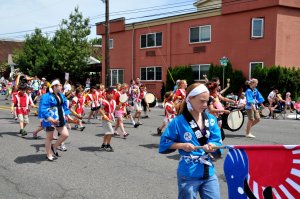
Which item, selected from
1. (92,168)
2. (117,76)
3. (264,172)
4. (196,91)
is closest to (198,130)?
(196,91)

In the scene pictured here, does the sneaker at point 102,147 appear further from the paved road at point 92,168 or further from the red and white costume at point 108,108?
the red and white costume at point 108,108

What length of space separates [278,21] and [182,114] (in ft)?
68.2

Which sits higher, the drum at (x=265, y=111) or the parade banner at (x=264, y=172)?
the parade banner at (x=264, y=172)

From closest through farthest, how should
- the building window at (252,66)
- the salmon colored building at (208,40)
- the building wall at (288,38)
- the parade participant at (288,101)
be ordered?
the parade participant at (288,101) < the building wall at (288,38) < the salmon colored building at (208,40) < the building window at (252,66)

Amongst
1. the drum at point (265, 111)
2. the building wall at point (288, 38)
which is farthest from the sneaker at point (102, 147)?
the building wall at point (288, 38)

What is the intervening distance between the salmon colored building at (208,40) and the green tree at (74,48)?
4933mm

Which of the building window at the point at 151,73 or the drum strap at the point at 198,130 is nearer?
the drum strap at the point at 198,130

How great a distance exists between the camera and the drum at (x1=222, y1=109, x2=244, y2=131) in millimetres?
11171

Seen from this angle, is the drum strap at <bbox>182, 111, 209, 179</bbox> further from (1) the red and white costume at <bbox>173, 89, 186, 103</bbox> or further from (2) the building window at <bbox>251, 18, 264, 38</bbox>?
(2) the building window at <bbox>251, 18, 264, 38</bbox>

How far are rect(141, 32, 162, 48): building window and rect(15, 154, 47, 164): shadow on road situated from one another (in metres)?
22.7

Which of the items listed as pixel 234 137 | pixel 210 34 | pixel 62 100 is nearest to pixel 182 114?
pixel 62 100

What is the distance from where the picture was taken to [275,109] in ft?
61.7

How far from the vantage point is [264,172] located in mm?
3371

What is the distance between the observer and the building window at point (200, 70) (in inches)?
1048
